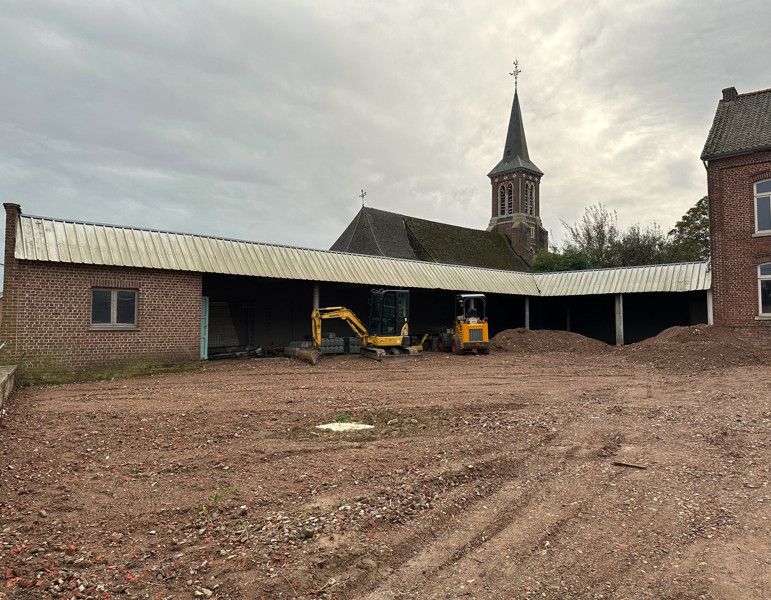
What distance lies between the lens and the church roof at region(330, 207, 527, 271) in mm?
35406

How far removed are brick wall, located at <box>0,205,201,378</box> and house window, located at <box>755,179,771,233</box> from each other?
A: 19.4 m

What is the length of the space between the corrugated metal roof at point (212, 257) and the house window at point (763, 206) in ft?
33.5

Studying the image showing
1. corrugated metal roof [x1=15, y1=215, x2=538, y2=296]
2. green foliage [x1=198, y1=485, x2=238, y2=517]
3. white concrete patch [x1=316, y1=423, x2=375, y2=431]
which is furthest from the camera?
corrugated metal roof [x1=15, y1=215, x2=538, y2=296]

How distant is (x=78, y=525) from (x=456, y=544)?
3.05 metres

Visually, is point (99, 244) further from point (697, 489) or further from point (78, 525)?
point (697, 489)

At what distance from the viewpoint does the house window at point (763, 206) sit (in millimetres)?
19359

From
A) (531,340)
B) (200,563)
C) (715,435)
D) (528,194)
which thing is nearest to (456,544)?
(200,563)

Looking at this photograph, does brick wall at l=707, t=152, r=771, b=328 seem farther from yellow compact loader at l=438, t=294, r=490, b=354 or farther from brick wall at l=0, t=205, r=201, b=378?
brick wall at l=0, t=205, r=201, b=378

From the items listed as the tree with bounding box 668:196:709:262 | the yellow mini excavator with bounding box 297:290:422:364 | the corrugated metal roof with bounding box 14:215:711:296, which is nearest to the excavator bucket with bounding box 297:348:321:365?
the yellow mini excavator with bounding box 297:290:422:364

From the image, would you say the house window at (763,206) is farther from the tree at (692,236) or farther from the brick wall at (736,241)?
the tree at (692,236)

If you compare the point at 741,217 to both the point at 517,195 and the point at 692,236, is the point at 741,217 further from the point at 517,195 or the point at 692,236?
the point at 517,195

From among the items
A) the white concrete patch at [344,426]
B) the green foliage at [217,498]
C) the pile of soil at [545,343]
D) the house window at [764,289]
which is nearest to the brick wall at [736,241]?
the house window at [764,289]

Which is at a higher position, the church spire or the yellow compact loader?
the church spire

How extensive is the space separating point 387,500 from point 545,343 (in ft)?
66.1
